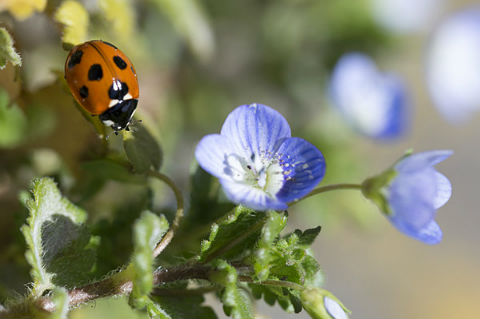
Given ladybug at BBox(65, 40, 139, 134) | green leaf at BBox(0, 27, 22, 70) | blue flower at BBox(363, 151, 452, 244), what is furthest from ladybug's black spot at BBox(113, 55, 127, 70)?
blue flower at BBox(363, 151, 452, 244)

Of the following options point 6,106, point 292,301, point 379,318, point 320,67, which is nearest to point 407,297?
point 379,318

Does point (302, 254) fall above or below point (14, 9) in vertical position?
below

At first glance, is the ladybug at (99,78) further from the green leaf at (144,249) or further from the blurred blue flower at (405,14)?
the blurred blue flower at (405,14)

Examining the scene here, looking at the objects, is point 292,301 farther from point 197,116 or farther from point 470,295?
point 470,295

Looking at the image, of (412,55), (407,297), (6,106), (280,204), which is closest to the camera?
(280,204)

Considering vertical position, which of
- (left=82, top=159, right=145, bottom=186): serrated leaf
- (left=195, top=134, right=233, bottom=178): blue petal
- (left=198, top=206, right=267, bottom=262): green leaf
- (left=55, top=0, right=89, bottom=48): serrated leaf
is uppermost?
(left=55, top=0, right=89, bottom=48): serrated leaf

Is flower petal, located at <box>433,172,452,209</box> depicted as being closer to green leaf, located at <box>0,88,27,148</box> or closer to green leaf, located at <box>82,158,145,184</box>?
green leaf, located at <box>82,158,145,184</box>
